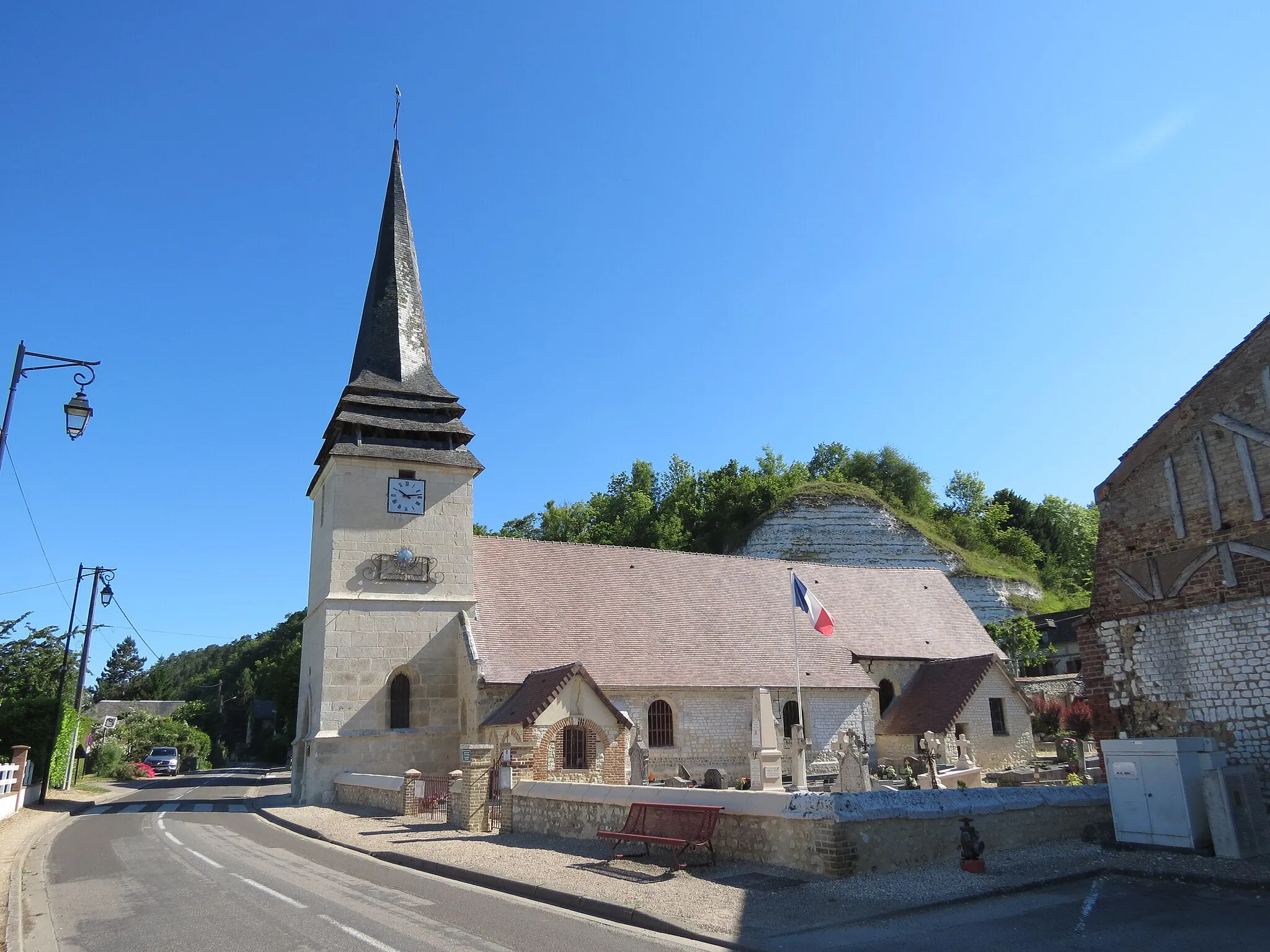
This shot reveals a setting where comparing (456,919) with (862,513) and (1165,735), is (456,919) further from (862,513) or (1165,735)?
(862,513)

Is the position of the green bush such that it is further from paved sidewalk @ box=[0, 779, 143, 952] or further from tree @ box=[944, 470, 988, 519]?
tree @ box=[944, 470, 988, 519]

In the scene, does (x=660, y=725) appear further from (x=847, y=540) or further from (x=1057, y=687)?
(x=847, y=540)

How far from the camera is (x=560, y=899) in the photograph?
31.2 feet

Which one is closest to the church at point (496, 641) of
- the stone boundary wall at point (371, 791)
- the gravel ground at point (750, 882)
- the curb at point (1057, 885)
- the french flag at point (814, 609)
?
the stone boundary wall at point (371, 791)

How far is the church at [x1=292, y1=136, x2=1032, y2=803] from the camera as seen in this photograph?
74.8 feet

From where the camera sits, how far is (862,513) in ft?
161

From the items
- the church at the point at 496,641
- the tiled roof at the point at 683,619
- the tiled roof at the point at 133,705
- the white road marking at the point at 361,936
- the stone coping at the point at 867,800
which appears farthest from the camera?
the tiled roof at the point at 133,705

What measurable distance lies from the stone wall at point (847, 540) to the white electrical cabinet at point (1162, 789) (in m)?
35.4

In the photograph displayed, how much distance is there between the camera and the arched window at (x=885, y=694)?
28719 millimetres

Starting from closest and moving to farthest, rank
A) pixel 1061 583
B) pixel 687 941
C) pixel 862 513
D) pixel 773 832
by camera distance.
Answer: pixel 687 941
pixel 773 832
pixel 862 513
pixel 1061 583

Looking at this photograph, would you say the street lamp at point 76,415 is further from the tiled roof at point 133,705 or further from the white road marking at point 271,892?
the tiled roof at point 133,705

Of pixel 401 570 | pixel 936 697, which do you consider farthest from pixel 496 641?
pixel 936 697

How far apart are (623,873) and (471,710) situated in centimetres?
1289

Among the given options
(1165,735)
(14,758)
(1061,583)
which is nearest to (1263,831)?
(1165,735)
